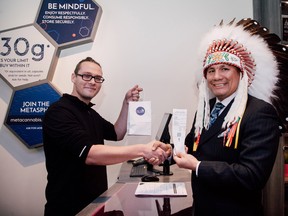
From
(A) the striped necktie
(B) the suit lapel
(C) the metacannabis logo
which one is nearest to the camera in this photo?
(B) the suit lapel

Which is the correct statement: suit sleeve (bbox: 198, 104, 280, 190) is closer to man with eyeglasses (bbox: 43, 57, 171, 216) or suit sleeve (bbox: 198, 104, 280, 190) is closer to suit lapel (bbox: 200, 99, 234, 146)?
suit lapel (bbox: 200, 99, 234, 146)

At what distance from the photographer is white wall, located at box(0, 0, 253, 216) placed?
7.75ft

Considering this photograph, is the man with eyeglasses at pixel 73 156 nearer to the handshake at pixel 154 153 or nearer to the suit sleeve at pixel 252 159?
the handshake at pixel 154 153

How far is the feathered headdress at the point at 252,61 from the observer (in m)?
1.30

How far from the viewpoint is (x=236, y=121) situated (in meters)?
1.17

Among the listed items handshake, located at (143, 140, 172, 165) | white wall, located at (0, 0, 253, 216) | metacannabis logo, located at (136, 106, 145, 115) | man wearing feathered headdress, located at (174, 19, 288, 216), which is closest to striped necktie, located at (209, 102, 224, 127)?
man wearing feathered headdress, located at (174, 19, 288, 216)

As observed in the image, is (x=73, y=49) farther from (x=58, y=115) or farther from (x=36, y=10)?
(x=58, y=115)

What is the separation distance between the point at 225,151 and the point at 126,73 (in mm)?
1410

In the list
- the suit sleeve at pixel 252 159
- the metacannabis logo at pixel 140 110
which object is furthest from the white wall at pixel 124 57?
the suit sleeve at pixel 252 159

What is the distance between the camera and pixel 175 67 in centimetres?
239

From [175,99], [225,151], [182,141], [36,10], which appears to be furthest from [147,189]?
[36,10]

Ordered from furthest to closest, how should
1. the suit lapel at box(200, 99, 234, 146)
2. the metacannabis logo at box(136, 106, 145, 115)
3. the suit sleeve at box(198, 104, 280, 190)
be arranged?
the metacannabis logo at box(136, 106, 145, 115)
the suit lapel at box(200, 99, 234, 146)
the suit sleeve at box(198, 104, 280, 190)

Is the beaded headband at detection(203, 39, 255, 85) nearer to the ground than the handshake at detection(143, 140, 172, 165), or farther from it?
farther from it

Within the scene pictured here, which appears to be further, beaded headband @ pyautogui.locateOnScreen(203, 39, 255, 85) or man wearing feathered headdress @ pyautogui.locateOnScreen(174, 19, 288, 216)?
beaded headband @ pyautogui.locateOnScreen(203, 39, 255, 85)
